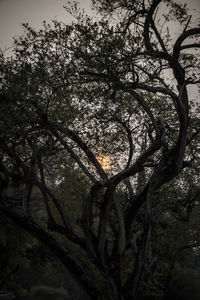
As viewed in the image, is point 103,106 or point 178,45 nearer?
point 178,45

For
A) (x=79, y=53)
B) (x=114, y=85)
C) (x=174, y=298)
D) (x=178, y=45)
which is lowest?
(x=174, y=298)

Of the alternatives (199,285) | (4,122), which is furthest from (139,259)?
(199,285)

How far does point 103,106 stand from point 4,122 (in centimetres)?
542

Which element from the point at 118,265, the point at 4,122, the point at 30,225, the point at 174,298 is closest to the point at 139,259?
the point at 118,265

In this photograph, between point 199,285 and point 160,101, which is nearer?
point 160,101

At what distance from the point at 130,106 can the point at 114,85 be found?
19.4 feet

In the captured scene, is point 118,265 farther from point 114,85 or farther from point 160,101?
point 160,101

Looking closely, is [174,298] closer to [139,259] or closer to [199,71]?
[139,259]

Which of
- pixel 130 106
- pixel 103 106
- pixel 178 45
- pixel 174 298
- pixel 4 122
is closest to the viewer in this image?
pixel 178 45

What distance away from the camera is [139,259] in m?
13.5

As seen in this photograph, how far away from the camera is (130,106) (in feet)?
58.5

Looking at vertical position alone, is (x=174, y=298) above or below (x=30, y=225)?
below

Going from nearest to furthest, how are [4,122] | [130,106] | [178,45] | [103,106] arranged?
[178,45] → [4,122] → [103,106] → [130,106]

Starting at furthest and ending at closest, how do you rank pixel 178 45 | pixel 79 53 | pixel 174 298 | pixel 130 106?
1. pixel 174 298
2. pixel 130 106
3. pixel 79 53
4. pixel 178 45
